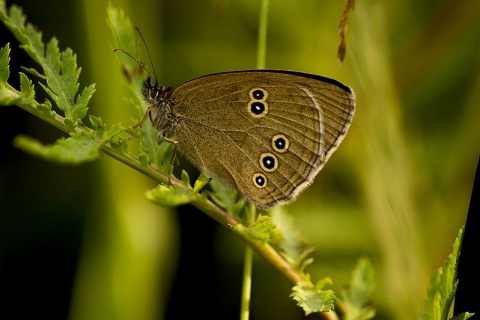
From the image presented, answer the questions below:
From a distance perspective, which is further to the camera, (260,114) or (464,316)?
(260,114)

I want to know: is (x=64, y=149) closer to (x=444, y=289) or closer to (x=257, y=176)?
(x=444, y=289)

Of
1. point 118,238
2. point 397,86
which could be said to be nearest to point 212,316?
point 118,238

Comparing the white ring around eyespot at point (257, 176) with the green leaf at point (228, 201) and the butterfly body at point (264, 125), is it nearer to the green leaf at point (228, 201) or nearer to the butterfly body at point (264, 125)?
the butterfly body at point (264, 125)

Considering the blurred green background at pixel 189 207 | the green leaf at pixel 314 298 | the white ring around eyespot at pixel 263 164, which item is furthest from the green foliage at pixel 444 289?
the blurred green background at pixel 189 207

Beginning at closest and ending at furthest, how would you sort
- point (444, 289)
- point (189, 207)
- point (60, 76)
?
point (444, 289) < point (60, 76) < point (189, 207)

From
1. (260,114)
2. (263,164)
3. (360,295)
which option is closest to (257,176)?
(263,164)

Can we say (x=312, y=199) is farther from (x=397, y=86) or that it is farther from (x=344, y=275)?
(x=397, y=86)
